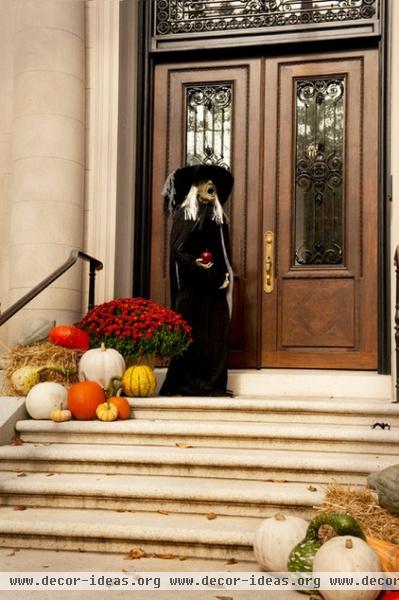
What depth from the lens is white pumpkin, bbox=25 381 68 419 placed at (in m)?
5.38

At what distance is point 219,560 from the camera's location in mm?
3949

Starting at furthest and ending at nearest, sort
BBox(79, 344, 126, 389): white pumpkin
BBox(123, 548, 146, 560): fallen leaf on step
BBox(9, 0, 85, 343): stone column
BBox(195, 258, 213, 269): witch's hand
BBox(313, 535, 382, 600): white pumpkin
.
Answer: BBox(9, 0, 85, 343): stone column → BBox(195, 258, 213, 269): witch's hand → BBox(79, 344, 126, 389): white pumpkin → BBox(123, 548, 146, 560): fallen leaf on step → BBox(313, 535, 382, 600): white pumpkin

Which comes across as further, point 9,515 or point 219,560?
point 9,515

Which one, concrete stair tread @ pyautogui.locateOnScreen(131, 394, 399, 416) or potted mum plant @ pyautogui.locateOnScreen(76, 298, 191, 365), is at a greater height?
potted mum plant @ pyautogui.locateOnScreen(76, 298, 191, 365)

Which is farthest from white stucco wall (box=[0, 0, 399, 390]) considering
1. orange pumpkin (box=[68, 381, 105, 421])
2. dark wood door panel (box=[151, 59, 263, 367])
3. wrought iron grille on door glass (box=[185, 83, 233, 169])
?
orange pumpkin (box=[68, 381, 105, 421])

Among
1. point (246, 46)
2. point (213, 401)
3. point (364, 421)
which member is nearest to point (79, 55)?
point (246, 46)

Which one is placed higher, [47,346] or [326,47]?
[326,47]

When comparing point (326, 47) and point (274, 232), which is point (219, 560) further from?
point (326, 47)

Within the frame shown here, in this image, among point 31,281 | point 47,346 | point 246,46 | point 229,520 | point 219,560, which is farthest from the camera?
point 246,46

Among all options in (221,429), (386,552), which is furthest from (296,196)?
(386,552)

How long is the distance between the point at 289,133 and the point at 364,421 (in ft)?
10.5

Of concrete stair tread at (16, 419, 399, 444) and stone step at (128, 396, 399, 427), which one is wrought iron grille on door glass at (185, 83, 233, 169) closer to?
stone step at (128, 396, 399, 427)

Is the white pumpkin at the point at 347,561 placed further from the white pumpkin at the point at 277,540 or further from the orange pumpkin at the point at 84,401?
the orange pumpkin at the point at 84,401

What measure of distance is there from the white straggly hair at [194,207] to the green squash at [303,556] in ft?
10.5
